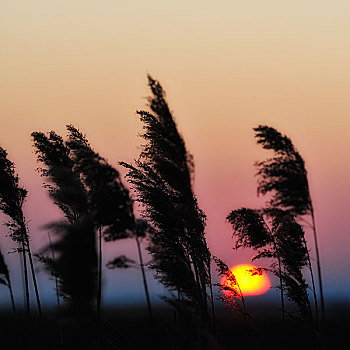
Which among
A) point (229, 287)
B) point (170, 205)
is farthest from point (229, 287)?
point (170, 205)

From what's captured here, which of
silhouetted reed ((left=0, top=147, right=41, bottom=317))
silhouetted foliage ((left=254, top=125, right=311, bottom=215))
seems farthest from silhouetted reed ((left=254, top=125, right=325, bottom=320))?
silhouetted reed ((left=0, top=147, right=41, bottom=317))

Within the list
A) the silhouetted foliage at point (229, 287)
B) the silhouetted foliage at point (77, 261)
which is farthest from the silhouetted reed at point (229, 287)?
the silhouetted foliage at point (77, 261)

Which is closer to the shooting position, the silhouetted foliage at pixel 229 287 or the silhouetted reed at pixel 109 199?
the silhouetted reed at pixel 109 199

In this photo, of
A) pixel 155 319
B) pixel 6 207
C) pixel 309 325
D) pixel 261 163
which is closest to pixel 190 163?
pixel 261 163

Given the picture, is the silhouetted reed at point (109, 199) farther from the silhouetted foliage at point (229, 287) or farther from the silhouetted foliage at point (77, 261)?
the silhouetted foliage at point (229, 287)

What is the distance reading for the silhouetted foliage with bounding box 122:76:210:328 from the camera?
10.2m

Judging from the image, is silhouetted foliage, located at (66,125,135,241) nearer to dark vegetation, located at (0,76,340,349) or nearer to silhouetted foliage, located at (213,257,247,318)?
dark vegetation, located at (0,76,340,349)

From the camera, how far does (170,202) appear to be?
10844 millimetres

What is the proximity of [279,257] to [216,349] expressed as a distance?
2724 millimetres

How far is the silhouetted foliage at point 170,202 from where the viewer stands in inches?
400

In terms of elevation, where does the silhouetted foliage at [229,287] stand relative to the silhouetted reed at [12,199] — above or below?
below

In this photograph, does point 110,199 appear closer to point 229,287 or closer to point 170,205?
point 170,205

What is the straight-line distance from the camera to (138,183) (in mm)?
10938

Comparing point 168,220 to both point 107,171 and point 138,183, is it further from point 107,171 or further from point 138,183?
point 107,171
